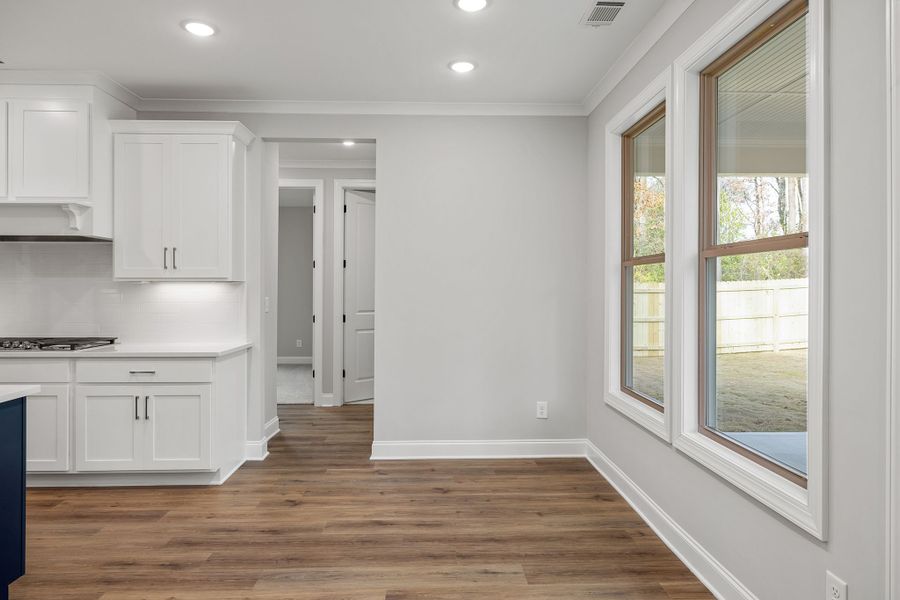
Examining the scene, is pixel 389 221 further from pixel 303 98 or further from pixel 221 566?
pixel 221 566

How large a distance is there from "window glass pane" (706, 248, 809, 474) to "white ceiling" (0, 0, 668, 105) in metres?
1.41

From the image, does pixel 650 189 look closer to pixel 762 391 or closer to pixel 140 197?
pixel 762 391

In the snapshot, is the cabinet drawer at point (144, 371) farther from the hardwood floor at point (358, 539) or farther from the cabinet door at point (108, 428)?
the hardwood floor at point (358, 539)

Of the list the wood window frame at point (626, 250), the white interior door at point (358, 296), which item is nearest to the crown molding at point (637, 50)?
the wood window frame at point (626, 250)

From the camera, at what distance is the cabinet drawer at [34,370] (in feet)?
11.1

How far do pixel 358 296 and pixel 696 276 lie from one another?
410cm

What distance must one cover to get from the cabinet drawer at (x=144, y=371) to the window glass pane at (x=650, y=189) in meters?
2.83

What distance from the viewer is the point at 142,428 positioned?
3410 mm

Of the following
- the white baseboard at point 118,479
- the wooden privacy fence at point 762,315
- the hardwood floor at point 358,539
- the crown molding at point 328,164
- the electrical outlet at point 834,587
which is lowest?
the hardwood floor at point 358,539

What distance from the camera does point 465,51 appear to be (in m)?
3.16

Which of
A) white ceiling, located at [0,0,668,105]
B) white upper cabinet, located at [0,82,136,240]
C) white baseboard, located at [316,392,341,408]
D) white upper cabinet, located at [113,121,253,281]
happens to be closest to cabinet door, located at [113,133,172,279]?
white upper cabinet, located at [113,121,253,281]

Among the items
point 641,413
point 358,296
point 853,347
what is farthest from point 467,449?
point 853,347

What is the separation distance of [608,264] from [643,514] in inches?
62.2

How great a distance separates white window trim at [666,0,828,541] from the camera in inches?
64.9
